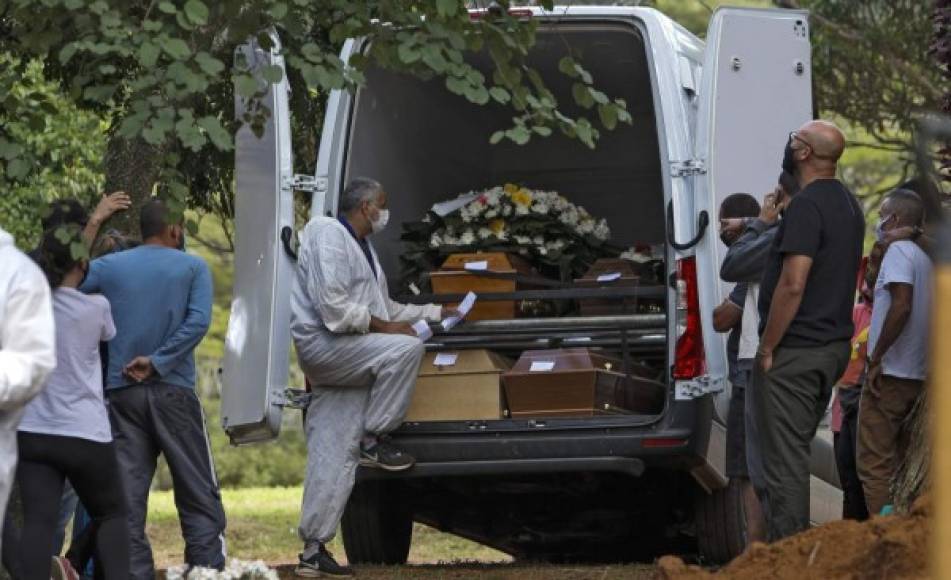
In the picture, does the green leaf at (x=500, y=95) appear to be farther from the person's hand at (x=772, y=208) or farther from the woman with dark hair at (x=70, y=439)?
the person's hand at (x=772, y=208)

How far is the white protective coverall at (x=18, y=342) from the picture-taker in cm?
483

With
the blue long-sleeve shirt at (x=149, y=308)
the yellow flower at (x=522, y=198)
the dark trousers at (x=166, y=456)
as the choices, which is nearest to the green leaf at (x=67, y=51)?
the blue long-sleeve shirt at (x=149, y=308)

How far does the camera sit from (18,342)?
4.87 metres

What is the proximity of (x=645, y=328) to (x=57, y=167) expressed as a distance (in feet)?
17.9

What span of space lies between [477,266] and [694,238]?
1.42 metres

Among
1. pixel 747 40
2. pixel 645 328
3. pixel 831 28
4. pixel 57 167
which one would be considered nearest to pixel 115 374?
pixel 645 328

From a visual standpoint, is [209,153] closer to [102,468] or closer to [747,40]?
[747,40]

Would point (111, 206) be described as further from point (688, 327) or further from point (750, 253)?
point (750, 253)

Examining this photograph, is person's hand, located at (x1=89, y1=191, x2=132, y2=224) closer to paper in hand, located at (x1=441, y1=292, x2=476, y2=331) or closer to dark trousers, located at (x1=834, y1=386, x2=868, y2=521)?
paper in hand, located at (x1=441, y1=292, x2=476, y2=331)

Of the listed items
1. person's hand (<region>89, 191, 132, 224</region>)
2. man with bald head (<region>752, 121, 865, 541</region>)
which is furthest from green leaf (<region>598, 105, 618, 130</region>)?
person's hand (<region>89, 191, 132, 224</region>)

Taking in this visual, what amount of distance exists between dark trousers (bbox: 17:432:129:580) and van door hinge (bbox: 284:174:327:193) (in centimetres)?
207

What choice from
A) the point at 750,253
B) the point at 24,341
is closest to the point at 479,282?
the point at 750,253

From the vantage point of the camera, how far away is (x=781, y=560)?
5871 millimetres

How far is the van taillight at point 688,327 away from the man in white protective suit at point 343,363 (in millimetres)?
1106
